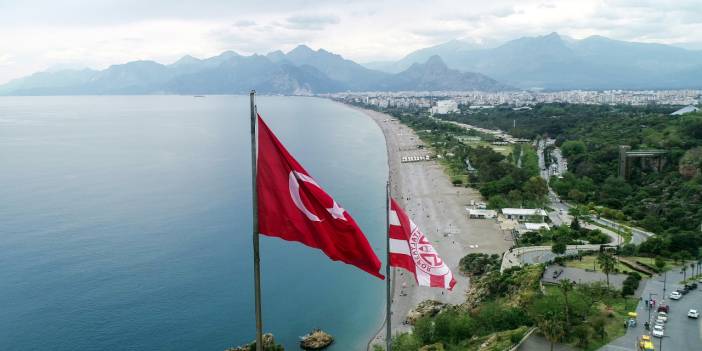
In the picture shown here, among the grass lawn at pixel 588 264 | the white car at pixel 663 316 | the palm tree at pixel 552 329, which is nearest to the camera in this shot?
the palm tree at pixel 552 329

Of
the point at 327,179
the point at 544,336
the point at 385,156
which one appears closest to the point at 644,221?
the point at 544,336

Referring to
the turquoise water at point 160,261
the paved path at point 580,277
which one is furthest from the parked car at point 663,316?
the turquoise water at point 160,261

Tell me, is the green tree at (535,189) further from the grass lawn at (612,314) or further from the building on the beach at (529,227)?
the grass lawn at (612,314)

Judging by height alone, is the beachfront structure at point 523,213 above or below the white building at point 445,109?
below

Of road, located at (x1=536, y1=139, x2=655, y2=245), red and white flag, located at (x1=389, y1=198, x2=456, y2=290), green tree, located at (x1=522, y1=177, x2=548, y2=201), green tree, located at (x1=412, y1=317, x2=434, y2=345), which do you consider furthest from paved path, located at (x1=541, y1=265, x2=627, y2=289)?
green tree, located at (x1=522, y1=177, x2=548, y2=201)

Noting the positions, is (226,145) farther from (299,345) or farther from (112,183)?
(299,345)

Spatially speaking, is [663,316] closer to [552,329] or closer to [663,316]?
[663,316]

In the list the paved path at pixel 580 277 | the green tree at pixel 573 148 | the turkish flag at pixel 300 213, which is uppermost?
the turkish flag at pixel 300 213

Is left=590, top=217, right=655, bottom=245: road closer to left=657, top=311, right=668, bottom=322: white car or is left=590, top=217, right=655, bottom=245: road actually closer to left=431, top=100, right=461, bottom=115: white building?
left=657, top=311, right=668, bottom=322: white car
